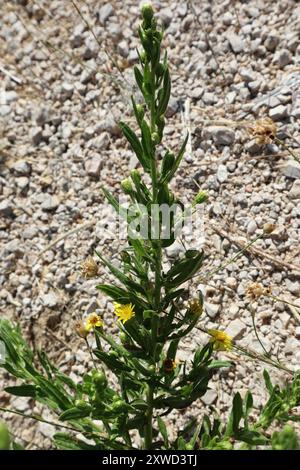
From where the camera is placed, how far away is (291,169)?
3164mm

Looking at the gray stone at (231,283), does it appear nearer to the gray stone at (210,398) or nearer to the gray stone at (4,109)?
the gray stone at (210,398)

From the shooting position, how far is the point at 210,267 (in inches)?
124

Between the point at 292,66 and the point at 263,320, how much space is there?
1.45 m

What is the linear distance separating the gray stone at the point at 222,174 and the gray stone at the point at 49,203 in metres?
1.00

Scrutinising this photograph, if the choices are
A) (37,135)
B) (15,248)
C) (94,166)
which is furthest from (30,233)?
(37,135)

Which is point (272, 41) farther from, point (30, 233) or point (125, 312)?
point (125, 312)

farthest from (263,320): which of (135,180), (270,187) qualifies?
(135,180)

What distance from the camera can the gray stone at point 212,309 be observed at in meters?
3.04

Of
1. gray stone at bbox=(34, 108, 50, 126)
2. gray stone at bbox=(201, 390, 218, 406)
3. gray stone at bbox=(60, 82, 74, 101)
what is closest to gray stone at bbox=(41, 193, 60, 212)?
gray stone at bbox=(34, 108, 50, 126)

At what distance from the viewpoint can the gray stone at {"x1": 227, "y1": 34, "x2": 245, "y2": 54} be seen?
3562 mm

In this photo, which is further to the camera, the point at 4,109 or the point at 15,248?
the point at 4,109

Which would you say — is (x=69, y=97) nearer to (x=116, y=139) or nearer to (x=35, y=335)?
(x=116, y=139)

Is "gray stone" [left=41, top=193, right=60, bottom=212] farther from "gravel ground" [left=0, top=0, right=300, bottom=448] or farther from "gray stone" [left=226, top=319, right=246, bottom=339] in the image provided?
"gray stone" [left=226, top=319, right=246, bottom=339]

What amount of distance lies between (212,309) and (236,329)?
0.16 m
